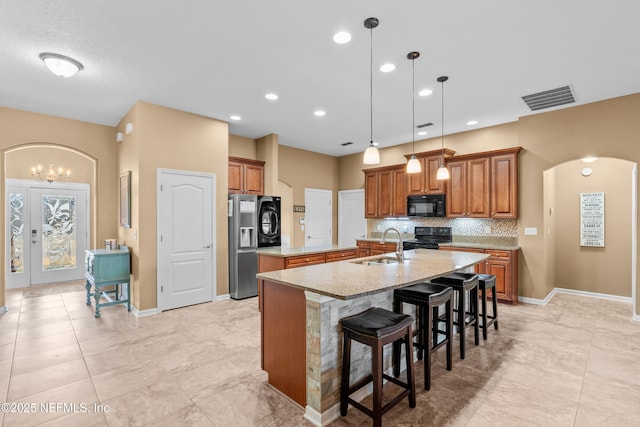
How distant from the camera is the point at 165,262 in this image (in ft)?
14.9

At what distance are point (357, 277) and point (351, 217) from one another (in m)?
5.44

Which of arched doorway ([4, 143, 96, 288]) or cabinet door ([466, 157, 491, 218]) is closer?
cabinet door ([466, 157, 491, 218])

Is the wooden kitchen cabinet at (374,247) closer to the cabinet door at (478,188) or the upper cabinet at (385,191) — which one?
the upper cabinet at (385,191)

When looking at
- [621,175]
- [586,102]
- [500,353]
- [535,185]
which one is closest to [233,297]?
[500,353]

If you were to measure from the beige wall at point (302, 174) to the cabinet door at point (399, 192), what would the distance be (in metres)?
1.89

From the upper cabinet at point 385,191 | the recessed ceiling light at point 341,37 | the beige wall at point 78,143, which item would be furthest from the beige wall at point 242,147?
the recessed ceiling light at point 341,37

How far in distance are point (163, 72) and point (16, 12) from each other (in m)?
1.22

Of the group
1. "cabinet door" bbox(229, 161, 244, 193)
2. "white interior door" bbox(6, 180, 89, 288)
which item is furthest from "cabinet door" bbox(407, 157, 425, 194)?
"white interior door" bbox(6, 180, 89, 288)

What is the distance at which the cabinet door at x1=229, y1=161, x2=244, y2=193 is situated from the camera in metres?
5.76

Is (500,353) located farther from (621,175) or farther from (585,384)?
(621,175)

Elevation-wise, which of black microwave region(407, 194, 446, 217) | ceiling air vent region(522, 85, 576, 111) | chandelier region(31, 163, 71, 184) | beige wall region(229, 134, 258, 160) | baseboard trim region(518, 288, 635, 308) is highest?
ceiling air vent region(522, 85, 576, 111)

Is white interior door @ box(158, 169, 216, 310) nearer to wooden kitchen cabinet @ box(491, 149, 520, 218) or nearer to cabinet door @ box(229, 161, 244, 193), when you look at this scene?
cabinet door @ box(229, 161, 244, 193)

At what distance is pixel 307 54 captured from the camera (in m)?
3.12

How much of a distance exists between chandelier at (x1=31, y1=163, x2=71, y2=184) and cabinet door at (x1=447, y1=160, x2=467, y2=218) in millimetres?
7704
